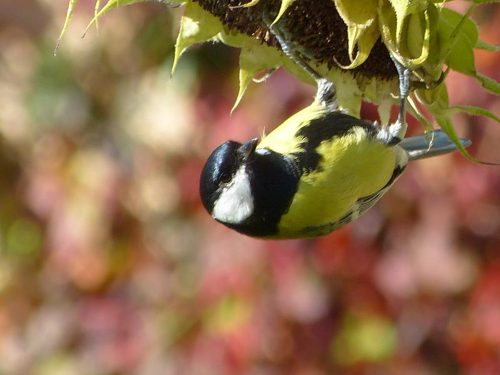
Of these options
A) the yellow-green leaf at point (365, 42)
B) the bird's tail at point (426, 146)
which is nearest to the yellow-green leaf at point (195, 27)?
the yellow-green leaf at point (365, 42)

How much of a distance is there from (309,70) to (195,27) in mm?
148

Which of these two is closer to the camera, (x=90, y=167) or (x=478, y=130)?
(x=478, y=130)

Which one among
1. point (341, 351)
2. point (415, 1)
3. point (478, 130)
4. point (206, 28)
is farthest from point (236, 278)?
point (415, 1)

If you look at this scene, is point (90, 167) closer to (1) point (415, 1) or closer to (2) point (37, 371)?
(2) point (37, 371)

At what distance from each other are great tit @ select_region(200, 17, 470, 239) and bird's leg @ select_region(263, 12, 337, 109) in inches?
4.2

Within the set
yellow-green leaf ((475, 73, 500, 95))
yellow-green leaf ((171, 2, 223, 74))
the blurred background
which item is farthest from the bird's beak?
the blurred background

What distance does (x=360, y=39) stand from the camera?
928mm

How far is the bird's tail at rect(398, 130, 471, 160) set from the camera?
141 cm

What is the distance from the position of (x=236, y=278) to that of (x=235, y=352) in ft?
0.62

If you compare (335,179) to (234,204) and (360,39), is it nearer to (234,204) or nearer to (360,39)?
(234,204)

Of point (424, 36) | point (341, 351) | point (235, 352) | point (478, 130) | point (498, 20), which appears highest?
point (424, 36)

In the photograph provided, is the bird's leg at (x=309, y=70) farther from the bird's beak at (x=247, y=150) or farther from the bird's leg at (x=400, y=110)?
the bird's beak at (x=247, y=150)

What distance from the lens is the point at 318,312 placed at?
Result: 2.26m

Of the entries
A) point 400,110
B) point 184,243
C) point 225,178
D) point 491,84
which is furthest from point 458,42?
point 184,243
